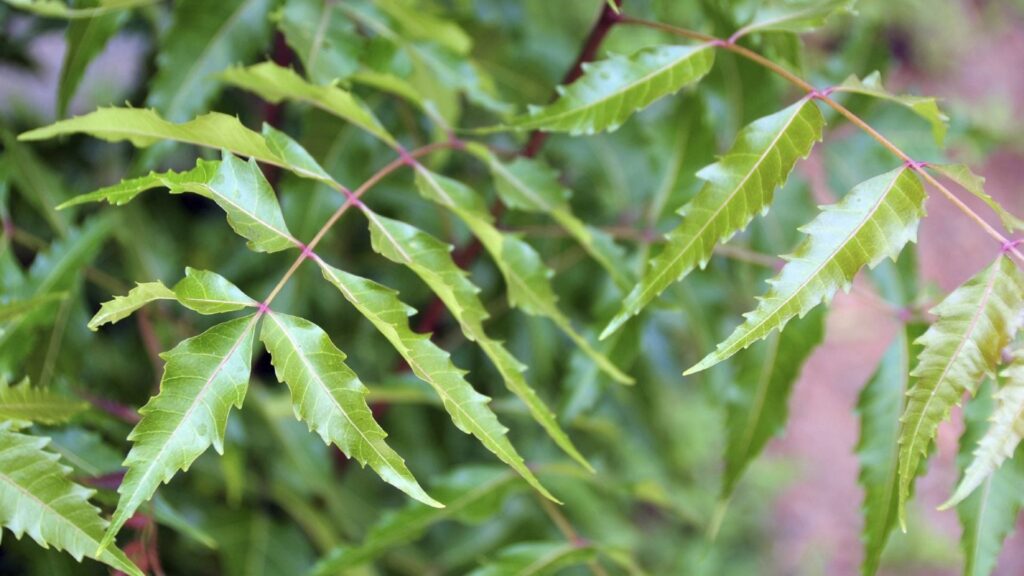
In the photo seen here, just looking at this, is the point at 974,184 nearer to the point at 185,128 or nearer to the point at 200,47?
the point at 185,128

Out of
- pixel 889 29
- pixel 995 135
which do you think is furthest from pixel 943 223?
pixel 995 135

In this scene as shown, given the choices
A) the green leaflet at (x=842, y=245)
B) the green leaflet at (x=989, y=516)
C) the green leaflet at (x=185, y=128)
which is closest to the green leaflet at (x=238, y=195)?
the green leaflet at (x=185, y=128)

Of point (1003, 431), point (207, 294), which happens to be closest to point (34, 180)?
point (207, 294)

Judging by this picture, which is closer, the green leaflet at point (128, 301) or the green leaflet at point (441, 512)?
the green leaflet at point (128, 301)

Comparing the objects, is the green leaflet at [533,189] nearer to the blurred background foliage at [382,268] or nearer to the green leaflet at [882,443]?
the blurred background foliage at [382,268]

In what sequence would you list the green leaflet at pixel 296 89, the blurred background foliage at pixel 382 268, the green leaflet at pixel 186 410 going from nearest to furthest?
the green leaflet at pixel 186 410, the green leaflet at pixel 296 89, the blurred background foliage at pixel 382 268

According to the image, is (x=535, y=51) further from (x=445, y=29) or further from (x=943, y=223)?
(x=943, y=223)
